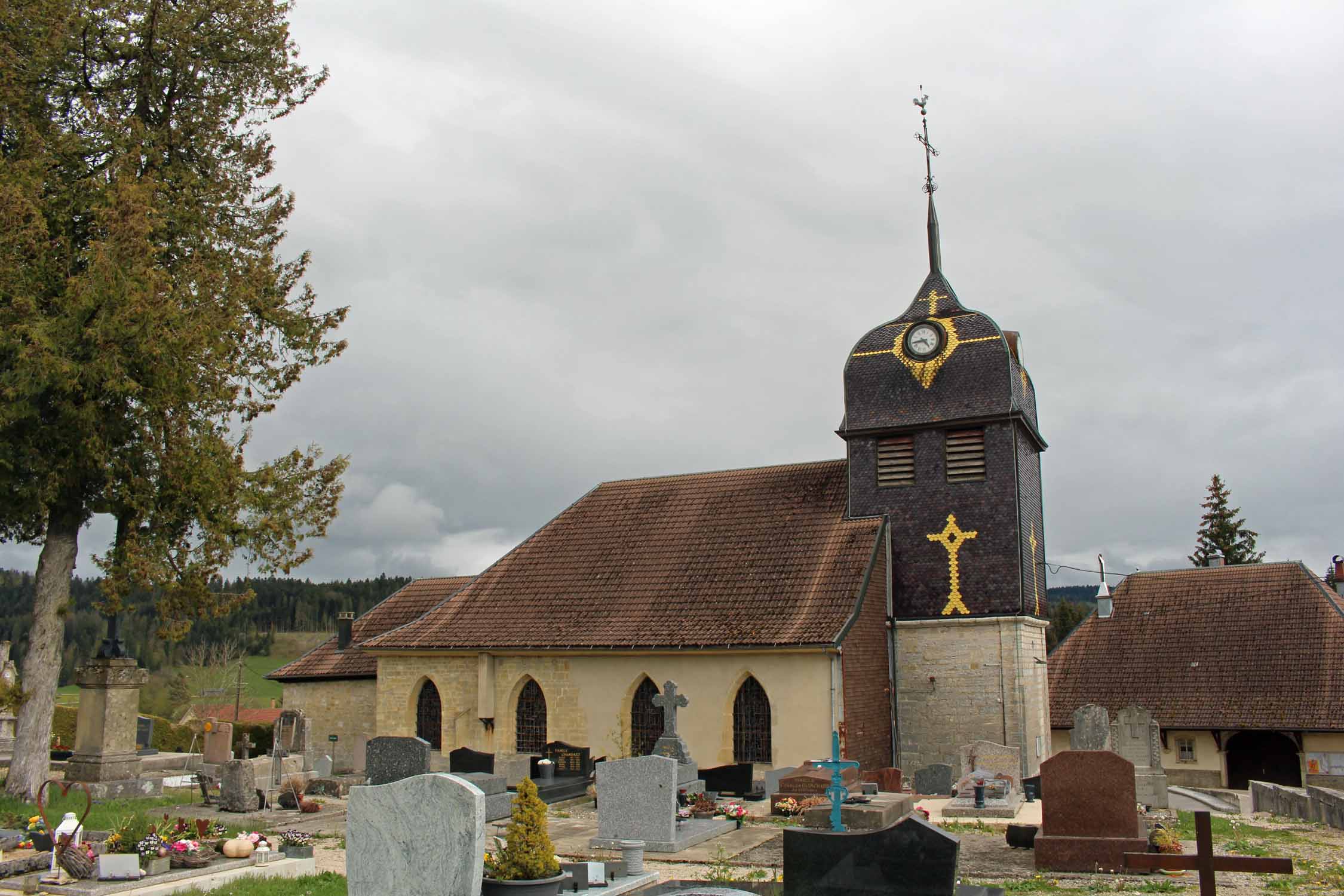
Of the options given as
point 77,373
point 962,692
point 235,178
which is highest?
point 235,178

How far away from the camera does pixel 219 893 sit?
406 inches

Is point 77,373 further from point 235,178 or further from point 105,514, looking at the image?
point 235,178

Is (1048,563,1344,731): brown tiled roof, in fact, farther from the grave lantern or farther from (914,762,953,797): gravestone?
the grave lantern

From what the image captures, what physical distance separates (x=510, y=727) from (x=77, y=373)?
1331 centimetres

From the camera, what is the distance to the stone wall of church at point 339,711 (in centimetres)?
2914

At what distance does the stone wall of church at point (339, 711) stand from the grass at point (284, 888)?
59.4 ft

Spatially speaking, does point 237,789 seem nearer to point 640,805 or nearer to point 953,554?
point 640,805

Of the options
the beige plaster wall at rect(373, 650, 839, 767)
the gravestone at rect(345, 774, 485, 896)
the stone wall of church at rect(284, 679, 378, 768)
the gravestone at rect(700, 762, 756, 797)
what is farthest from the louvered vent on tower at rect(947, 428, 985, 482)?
the gravestone at rect(345, 774, 485, 896)

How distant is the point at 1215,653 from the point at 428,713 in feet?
74.6

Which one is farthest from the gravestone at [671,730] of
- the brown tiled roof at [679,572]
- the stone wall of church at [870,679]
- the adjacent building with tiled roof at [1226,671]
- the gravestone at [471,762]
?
the adjacent building with tiled roof at [1226,671]

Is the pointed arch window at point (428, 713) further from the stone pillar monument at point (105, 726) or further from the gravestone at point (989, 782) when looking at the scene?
the gravestone at point (989, 782)

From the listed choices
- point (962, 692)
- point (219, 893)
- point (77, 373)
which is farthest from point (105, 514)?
point (962, 692)

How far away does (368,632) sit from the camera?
30.7m

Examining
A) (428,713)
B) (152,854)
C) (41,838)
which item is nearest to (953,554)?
(428,713)
